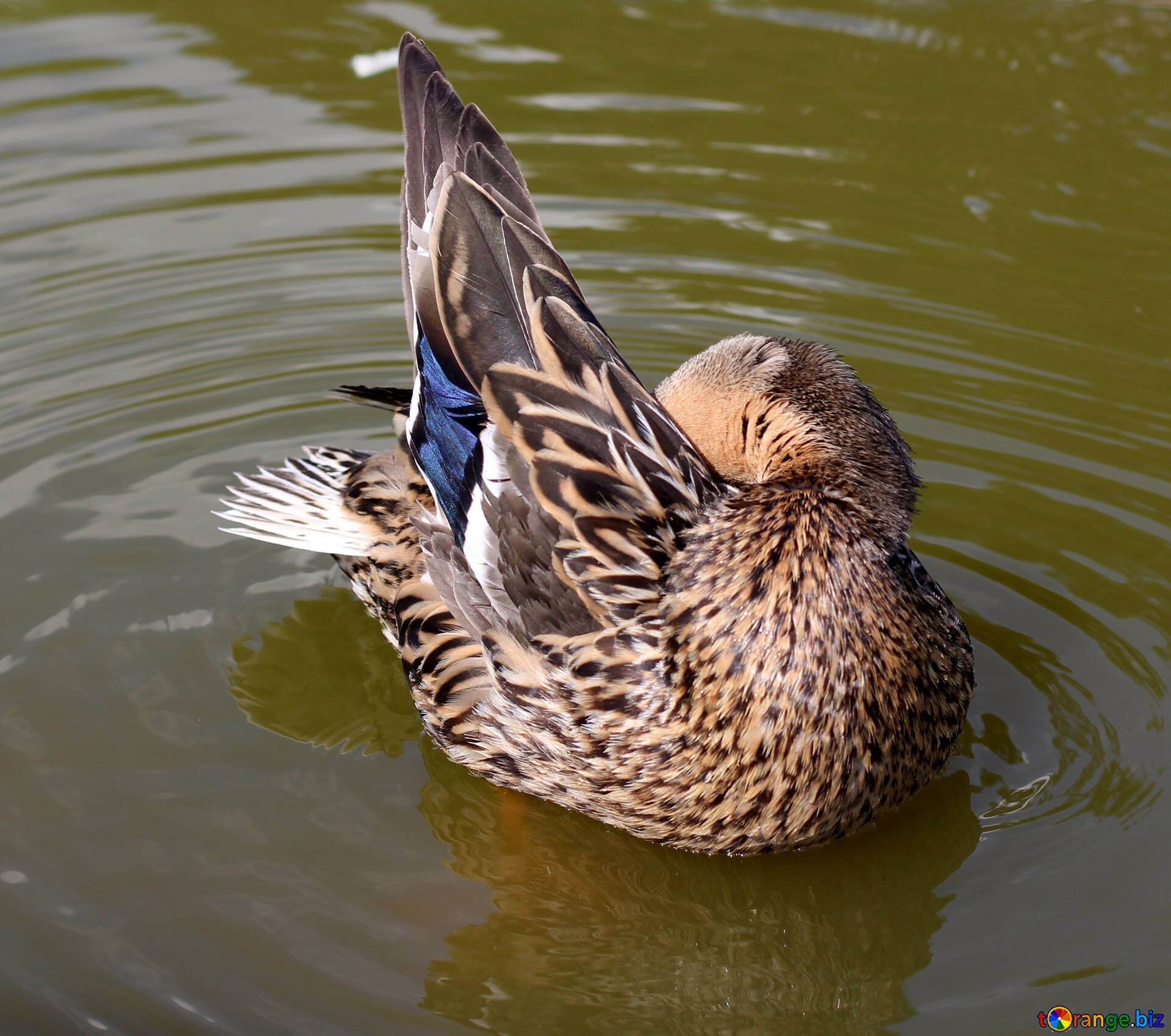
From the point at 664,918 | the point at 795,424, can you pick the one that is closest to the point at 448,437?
the point at 795,424

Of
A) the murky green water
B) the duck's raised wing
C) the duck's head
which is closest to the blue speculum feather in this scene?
the duck's raised wing

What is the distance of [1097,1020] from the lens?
376cm

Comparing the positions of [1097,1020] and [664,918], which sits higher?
[1097,1020]

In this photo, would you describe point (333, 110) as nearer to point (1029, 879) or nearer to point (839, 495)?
point (839, 495)

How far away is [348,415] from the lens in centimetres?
638

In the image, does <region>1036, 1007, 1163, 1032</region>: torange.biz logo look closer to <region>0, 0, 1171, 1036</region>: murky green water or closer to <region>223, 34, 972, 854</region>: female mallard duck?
<region>0, 0, 1171, 1036</region>: murky green water

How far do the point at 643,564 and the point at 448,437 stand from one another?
2.88ft

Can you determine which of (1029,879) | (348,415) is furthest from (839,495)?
(348,415)

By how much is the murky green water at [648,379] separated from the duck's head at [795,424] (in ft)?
3.36

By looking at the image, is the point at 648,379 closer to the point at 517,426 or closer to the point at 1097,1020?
the point at 517,426

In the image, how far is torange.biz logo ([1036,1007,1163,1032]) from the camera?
374cm

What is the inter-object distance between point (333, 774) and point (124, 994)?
3.40ft

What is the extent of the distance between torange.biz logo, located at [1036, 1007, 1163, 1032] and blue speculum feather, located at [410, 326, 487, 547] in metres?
2.12

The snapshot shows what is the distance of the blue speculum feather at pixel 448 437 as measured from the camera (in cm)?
451
